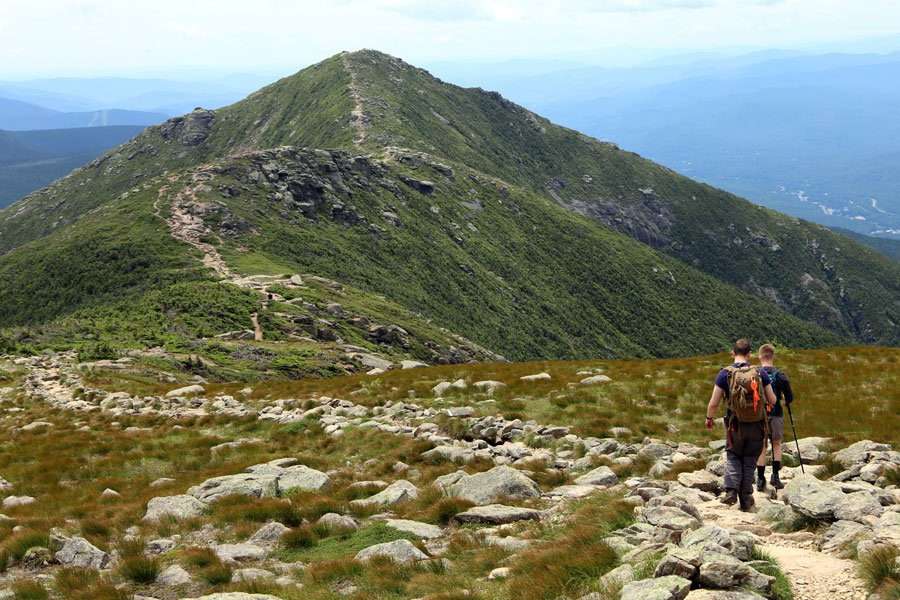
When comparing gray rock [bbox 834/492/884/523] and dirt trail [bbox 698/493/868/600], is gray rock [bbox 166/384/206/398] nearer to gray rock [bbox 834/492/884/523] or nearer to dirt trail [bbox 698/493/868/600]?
dirt trail [bbox 698/493/868/600]

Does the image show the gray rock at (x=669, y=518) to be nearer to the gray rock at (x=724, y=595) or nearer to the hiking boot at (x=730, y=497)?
the hiking boot at (x=730, y=497)

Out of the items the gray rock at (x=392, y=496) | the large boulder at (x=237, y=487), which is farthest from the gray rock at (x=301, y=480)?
the gray rock at (x=392, y=496)

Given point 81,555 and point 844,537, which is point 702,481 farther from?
point 81,555

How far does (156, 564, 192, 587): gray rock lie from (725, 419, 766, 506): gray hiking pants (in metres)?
10.2

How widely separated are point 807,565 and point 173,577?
10085mm

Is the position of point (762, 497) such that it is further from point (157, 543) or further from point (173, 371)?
point (173, 371)

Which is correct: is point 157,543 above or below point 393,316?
above

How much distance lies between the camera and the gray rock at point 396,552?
11.0 meters

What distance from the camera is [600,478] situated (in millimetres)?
15086

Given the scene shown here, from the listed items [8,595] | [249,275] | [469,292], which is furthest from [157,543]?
[469,292]

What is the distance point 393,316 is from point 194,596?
74.9 m

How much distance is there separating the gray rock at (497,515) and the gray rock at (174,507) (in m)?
6.37

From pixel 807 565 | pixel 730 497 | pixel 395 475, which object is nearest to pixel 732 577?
pixel 807 565

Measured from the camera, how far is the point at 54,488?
62.6ft
